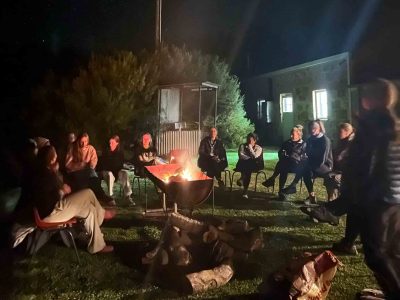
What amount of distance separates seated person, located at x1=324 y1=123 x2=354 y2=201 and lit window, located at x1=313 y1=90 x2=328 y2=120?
7.78 meters

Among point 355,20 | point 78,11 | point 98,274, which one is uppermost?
point 78,11

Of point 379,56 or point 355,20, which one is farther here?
point 355,20

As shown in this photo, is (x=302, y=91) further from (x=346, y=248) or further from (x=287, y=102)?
(x=346, y=248)

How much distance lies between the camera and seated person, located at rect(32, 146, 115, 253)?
4.43 m

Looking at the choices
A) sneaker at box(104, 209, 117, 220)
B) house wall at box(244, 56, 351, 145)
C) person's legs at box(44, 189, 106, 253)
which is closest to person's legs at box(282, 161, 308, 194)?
sneaker at box(104, 209, 117, 220)

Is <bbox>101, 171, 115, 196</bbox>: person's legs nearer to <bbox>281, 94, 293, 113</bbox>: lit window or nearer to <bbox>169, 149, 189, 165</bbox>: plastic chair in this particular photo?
<bbox>169, 149, 189, 165</bbox>: plastic chair

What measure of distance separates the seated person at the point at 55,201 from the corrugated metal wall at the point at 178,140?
26.6 ft

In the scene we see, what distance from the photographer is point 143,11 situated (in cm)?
1723

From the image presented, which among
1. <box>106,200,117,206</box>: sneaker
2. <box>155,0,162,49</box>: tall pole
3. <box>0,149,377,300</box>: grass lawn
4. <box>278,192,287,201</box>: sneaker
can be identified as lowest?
<box>0,149,377,300</box>: grass lawn

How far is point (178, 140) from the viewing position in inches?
531

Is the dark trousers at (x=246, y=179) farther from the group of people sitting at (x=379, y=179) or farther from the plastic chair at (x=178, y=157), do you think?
the group of people sitting at (x=379, y=179)

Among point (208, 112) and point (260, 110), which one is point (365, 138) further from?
point (260, 110)

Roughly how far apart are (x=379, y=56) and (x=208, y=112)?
734 centimetres

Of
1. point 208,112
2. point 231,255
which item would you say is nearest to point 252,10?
point 208,112
